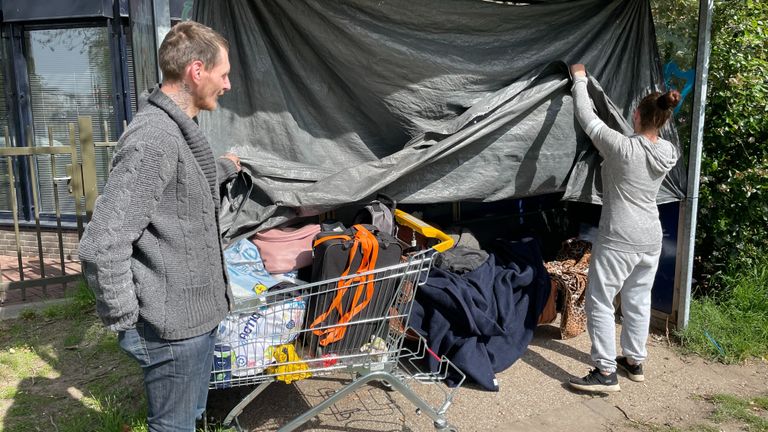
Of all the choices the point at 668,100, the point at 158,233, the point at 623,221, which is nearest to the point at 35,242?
the point at 158,233

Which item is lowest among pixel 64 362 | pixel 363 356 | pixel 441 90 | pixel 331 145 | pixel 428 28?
pixel 64 362

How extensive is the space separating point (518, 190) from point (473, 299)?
748 millimetres

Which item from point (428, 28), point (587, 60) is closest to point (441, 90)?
point (428, 28)

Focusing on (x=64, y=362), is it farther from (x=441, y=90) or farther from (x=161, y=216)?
(x=441, y=90)

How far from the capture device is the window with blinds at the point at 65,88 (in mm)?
7340

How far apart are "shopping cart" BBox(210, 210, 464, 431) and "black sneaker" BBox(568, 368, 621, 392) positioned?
42.7 inches

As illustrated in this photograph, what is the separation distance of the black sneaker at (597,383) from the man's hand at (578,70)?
1.82 metres

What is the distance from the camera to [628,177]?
3.71 meters

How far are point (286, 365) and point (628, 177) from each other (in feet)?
7.33

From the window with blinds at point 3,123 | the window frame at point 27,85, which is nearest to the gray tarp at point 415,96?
the window frame at point 27,85

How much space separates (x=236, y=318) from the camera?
286 cm

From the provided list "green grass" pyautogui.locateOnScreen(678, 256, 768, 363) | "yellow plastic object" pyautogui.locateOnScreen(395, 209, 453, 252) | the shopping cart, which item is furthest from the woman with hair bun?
the shopping cart

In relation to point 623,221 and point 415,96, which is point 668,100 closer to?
point 623,221

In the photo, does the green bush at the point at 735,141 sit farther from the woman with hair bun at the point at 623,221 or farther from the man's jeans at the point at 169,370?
the man's jeans at the point at 169,370
